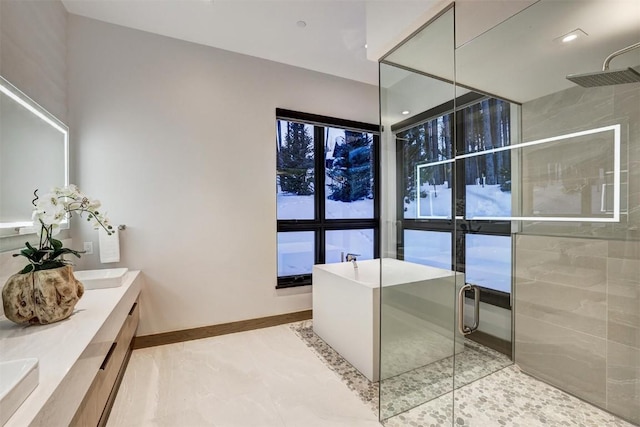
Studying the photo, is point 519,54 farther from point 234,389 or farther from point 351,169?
point 234,389

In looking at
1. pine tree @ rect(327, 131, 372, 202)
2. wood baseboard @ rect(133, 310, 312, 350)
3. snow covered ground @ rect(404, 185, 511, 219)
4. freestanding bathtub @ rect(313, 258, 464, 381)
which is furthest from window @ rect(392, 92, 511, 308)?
wood baseboard @ rect(133, 310, 312, 350)

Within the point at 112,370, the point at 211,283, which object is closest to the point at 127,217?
the point at 211,283

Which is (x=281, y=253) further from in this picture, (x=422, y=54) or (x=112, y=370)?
(x=422, y=54)

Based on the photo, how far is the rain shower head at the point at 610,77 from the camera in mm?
1721

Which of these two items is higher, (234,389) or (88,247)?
(88,247)

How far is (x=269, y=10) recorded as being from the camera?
2.53 meters

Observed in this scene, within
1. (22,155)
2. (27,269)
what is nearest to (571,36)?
(27,269)

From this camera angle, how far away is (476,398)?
2.11 m

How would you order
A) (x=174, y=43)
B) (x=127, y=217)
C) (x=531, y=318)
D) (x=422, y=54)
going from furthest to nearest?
(x=174, y=43) → (x=127, y=217) → (x=531, y=318) → (x=422, y=54)

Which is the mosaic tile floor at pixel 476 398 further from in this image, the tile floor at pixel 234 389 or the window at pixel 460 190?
the window at pixel 460 190

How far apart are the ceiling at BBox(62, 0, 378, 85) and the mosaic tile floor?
3102mm

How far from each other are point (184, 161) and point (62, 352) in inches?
86.6

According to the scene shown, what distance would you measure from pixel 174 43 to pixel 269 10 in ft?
3.91

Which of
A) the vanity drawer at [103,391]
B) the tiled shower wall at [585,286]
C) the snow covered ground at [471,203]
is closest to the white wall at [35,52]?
the vanity drawer at [103,391]
